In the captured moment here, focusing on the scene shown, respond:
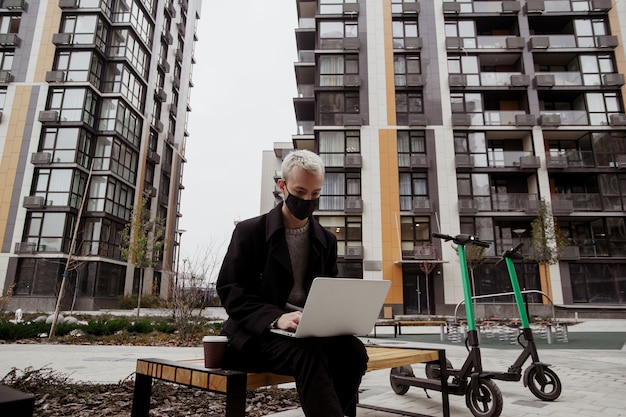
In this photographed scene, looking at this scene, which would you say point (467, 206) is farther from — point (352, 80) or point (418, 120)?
point (352, 80)

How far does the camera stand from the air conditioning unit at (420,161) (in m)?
27.6

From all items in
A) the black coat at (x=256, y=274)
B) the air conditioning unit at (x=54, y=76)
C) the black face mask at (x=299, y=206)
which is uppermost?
the air conditioning unit at (x=54, y=76)

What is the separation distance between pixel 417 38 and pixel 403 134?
6.88 m

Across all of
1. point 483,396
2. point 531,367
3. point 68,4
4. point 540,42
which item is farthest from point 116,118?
point 483,396

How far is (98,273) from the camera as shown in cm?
2595

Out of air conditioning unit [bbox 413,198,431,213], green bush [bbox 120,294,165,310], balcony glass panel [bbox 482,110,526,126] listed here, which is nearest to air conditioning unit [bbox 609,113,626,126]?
balcony glass panel [bbox 482,110,526,126]

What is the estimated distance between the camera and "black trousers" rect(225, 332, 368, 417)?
189 centimetres

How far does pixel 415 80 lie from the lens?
28.9 m

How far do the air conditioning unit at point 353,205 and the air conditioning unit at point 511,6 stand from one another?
16574 millimetres

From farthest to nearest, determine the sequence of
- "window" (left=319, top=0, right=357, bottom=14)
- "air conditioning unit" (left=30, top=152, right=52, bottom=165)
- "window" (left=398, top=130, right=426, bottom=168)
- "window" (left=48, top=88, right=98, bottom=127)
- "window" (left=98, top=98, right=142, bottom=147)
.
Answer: "window" (left=319, top=0, right=357, bottom=14), "window" (left=98, top=98, right=142, bottom=147), "window" (left=398, top=130, right=426, bottom=168), "window" (left=48, top=88, right=98, bottom=127), "air conditioning unit" (left=30, top=152, right=52, bottom=165)

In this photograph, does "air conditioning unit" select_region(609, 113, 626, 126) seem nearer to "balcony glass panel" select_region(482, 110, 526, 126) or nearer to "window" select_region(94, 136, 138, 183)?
"balcony glass panel" select_region(482, 110, 526, 126)

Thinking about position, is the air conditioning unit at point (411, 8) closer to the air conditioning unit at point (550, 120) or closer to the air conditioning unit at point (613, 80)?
the air conditioning unit at point (550, 120)

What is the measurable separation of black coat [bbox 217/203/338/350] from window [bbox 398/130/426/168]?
26.4 m

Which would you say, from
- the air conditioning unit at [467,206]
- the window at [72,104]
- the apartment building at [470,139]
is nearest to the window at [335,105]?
the apartment building at [470,139]
